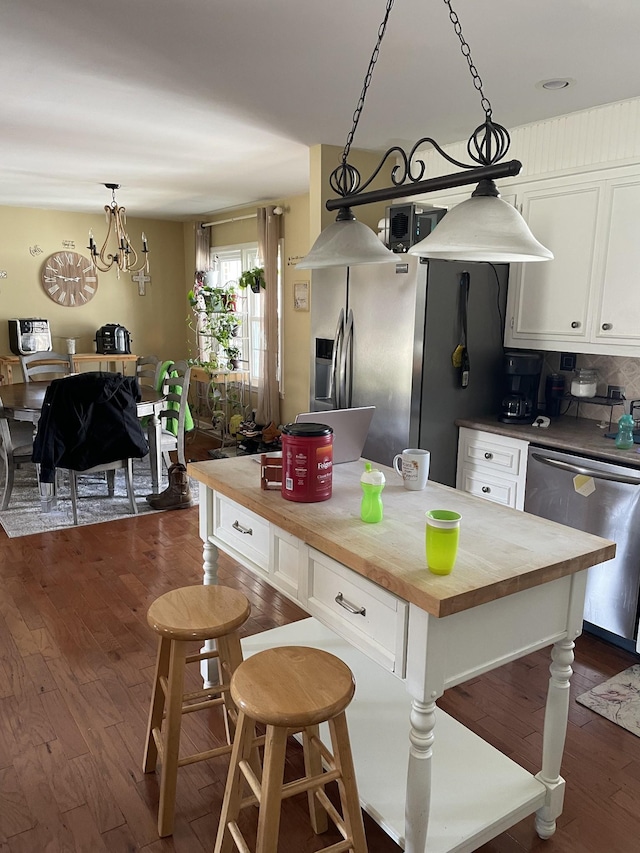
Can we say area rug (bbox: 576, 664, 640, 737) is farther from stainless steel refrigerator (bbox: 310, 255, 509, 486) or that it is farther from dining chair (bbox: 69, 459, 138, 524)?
dining chair (bbox: 69, 459, 138, 524)

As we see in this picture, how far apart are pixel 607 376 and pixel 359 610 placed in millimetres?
2462

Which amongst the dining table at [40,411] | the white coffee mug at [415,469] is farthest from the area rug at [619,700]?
the dining table at [40,411]

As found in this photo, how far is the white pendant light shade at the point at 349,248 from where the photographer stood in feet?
6.72

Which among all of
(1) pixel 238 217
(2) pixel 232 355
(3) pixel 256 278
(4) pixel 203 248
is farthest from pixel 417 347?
(4) pixel 203 248

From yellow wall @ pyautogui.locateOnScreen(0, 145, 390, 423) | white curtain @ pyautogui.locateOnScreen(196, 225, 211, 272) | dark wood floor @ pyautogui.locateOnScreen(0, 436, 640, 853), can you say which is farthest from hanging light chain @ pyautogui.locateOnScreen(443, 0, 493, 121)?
white curtain @ pyautogui.locateOnScreen(196, 225, 211, 272)

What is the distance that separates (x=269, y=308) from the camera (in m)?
6.22

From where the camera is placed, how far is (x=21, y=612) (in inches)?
121

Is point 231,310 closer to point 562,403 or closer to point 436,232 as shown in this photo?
point 562,403

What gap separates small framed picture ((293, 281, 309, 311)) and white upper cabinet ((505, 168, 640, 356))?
2710 mm

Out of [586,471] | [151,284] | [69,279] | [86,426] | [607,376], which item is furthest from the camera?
[151,284]

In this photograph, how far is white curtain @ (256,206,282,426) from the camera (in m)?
6.18

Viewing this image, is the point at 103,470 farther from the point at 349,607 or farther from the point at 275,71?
the point at 349,607

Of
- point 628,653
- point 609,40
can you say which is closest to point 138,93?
point 609,40

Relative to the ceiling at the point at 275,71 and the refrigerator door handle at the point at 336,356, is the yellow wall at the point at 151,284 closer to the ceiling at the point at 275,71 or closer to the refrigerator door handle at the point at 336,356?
the ceiling at the point at 275,71
